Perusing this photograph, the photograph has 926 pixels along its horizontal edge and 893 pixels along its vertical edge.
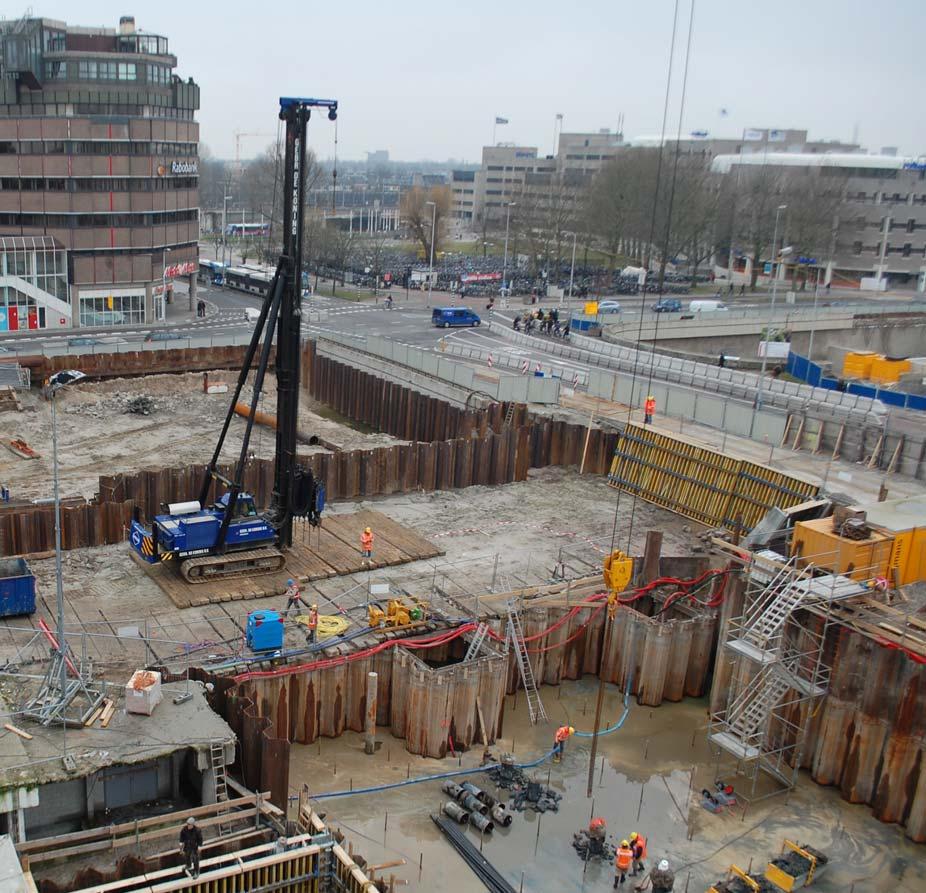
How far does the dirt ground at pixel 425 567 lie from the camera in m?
23.9

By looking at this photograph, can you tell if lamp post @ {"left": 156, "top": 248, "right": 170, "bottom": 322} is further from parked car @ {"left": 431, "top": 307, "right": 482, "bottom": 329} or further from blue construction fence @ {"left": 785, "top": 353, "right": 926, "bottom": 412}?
blue construction fence @ {"left": 785, "top": 353, "right": 926, "bottom": 412}

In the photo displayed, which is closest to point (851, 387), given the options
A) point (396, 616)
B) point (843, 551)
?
point (843, 551)

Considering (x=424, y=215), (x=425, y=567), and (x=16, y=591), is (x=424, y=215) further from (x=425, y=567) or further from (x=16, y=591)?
(x=16, y=591)

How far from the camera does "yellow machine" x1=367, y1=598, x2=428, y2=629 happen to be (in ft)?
82.1

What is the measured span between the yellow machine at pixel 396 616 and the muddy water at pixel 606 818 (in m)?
2.66

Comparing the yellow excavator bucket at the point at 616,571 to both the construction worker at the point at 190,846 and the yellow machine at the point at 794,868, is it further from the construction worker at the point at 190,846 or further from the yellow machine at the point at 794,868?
the construction worker at the point at 190,846

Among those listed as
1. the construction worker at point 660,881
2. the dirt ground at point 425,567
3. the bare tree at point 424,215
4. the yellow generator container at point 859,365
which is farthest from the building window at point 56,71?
the construction worker at point 660,881

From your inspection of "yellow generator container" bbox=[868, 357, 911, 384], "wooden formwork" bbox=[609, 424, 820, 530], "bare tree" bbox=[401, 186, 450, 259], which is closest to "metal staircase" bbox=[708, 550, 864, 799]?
"wooden formwork" bbox=[609, 424, 820, 530]

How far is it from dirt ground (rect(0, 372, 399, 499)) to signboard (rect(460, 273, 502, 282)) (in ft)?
153

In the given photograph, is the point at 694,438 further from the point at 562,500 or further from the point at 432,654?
the point at 432,654

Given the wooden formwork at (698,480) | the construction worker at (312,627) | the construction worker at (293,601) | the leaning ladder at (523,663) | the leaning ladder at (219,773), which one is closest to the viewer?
the leaning ladder at (219,773)

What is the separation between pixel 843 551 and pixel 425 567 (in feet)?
36.6

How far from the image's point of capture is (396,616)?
25.1 metres

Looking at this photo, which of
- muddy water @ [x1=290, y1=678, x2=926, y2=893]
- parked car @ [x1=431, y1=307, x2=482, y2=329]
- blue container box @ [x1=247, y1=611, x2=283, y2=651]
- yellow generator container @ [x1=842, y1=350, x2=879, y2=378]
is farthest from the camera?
parked car @ [x1=431, y1=307, x2=482, y2=329]
